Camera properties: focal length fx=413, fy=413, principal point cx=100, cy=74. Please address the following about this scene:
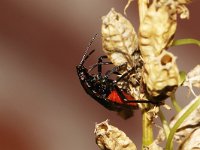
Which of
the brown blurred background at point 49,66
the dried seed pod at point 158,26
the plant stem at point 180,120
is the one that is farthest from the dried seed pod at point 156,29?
the brown blurred background at point 49,66

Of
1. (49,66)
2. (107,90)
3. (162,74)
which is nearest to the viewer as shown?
(162,74)

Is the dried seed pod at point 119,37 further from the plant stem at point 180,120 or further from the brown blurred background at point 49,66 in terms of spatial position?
the brown blurred background at point 49,66

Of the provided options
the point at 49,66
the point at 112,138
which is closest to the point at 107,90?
the point at 112,138

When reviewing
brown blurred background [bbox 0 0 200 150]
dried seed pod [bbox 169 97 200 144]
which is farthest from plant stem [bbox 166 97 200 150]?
brown blurred background [bbox 0 0 200 150]

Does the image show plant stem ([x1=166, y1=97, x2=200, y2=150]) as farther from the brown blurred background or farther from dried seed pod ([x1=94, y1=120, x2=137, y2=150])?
the brown blurred background

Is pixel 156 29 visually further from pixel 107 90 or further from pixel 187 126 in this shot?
pixel 107 90
